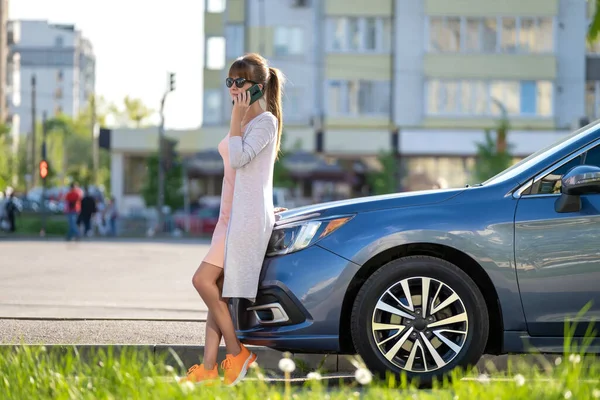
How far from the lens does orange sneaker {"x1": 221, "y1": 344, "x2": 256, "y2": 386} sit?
628 cm

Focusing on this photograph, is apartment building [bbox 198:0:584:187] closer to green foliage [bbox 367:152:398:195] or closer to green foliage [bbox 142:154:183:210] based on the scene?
green foliage [bbox 367:152:398:195]

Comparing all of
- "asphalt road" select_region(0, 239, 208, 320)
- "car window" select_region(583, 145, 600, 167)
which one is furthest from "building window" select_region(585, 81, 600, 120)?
"car window" select_region(583, 145, 600, 167)

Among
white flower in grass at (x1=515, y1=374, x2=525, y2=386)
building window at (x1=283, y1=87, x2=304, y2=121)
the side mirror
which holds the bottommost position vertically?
white flower in grass at (x1=515, y1=374, x2=525, y2=386)

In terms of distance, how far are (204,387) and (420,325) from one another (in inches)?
74.9

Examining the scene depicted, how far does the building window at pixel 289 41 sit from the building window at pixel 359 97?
238 centimetres

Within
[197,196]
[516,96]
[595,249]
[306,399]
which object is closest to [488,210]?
[595,249]

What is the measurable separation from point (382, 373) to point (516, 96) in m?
45.0

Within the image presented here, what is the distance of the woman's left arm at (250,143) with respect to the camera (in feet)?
21.0

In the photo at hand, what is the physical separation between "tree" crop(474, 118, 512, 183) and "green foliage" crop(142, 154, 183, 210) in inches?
483

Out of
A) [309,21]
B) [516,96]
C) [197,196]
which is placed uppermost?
[309,21]

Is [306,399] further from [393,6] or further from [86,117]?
[86,117]

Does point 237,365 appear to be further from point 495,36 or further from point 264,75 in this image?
point 495,36

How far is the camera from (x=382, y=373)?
247 inches

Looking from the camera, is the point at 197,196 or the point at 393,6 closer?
the point at 393,6
